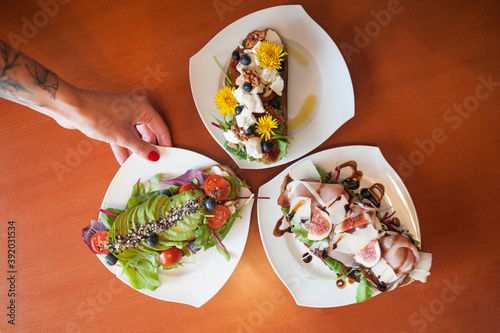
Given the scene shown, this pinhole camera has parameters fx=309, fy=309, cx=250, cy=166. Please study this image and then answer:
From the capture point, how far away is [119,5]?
7.27 ft

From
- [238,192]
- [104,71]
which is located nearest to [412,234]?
[238,192]

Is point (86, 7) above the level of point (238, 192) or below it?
above

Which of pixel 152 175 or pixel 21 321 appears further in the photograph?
pixel 21 321

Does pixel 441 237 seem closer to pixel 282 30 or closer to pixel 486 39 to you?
pixel 486 39

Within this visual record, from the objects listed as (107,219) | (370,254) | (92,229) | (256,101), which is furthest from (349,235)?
(92,229)

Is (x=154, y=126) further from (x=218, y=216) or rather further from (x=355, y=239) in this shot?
(x=355, y=239)

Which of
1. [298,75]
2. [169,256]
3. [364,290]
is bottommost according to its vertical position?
[364,290]

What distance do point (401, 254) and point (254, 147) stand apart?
1135 mm

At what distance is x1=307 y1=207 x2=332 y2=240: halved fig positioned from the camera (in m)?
1.93

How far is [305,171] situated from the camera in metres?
2.06

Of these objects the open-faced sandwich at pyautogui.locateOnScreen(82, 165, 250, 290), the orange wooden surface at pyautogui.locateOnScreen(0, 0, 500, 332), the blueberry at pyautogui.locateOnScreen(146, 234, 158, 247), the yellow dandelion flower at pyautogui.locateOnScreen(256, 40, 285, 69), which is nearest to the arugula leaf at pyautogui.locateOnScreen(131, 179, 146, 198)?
the open-faced sandwich at pyautogui.locateOnScreen(82, 165, 250, 290)

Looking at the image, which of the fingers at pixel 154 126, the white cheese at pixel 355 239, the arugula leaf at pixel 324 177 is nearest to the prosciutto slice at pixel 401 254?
the white cheese at pixel 355 239

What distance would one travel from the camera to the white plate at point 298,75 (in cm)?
206

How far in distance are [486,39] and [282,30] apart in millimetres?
1381
